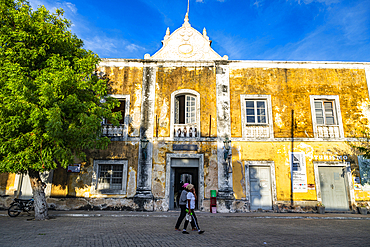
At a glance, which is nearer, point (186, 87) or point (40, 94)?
point (40, 94)

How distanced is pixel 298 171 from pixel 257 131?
9.51ft

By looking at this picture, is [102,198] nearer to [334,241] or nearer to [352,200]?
[334,241]

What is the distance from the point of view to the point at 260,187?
1306 centimetres

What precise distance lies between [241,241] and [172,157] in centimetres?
732

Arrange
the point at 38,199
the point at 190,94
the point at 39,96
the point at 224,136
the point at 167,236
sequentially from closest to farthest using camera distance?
the point at 167,236 → the point at 39,96 → the point at 38,199 → the point at 224,136 → the point at 190,94

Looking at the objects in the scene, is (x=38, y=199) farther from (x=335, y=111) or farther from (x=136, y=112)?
(x=335, y=111)

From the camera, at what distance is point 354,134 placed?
44.6ft

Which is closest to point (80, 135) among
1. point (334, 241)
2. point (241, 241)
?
point (241, 241)

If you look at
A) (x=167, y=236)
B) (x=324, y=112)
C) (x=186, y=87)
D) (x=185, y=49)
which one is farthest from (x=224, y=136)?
(x=167, y=236)

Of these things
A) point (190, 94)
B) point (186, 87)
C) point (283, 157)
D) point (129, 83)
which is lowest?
point (283, 157)

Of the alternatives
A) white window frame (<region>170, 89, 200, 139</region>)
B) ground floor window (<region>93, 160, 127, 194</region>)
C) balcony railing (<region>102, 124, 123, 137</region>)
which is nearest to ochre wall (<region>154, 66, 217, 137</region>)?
white window frame (<region>170, 89, 200, 139</region>)

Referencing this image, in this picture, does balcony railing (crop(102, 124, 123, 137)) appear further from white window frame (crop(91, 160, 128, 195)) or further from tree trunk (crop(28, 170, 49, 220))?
tree trunk (crop(28, 170, 49, 220))

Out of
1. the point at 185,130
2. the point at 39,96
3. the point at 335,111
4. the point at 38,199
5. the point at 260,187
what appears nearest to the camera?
the point at 39,96

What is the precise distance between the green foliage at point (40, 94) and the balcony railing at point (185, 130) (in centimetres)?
391
